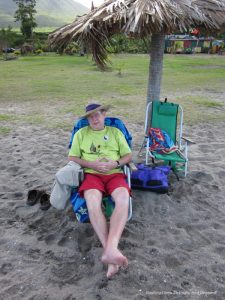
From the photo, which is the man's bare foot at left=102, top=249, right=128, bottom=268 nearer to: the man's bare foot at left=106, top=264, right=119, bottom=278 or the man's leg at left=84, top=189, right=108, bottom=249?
the man's bare foot at left=106, top=264, right=119, bottom=278

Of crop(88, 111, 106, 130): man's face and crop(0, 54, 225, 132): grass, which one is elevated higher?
crop(88, 111, 106, 130): man's face

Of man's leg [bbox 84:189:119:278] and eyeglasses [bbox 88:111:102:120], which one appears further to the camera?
eyeglasses [bbox 88:111:102:120]

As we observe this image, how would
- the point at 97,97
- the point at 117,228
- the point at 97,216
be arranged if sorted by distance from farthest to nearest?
the point at 97,97 < the point at 97,216 < the point at 117,228

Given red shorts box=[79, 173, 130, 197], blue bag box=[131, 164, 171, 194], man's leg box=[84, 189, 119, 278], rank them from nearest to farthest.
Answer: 1. man's leg box=[84, 189, 119, 278]
2. red shorts box=[79, 173, 130, 197]
3. blue bag box=[131, 164, 171, 194]

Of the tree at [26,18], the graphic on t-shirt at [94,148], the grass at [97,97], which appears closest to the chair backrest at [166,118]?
the graphic on t-shirt at [94,148]

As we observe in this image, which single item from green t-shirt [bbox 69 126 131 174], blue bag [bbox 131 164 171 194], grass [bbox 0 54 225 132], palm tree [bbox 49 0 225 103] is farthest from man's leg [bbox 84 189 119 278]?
grass [bbox 0 54 225 132]

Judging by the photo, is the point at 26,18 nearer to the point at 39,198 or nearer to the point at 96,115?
the point at 39,198

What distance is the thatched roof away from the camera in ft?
12.4

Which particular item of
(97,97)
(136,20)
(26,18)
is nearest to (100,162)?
(136,20)

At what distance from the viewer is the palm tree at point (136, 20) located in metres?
3.80

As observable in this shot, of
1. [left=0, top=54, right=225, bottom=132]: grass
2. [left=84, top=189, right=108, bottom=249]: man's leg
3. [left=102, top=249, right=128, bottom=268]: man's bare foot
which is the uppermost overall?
[left=84, top=189, right=108, bottom=249]: man's leg

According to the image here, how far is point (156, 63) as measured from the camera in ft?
16.5

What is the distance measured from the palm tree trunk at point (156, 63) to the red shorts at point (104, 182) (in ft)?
6.44

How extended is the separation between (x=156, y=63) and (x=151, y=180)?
1851 millimetres
